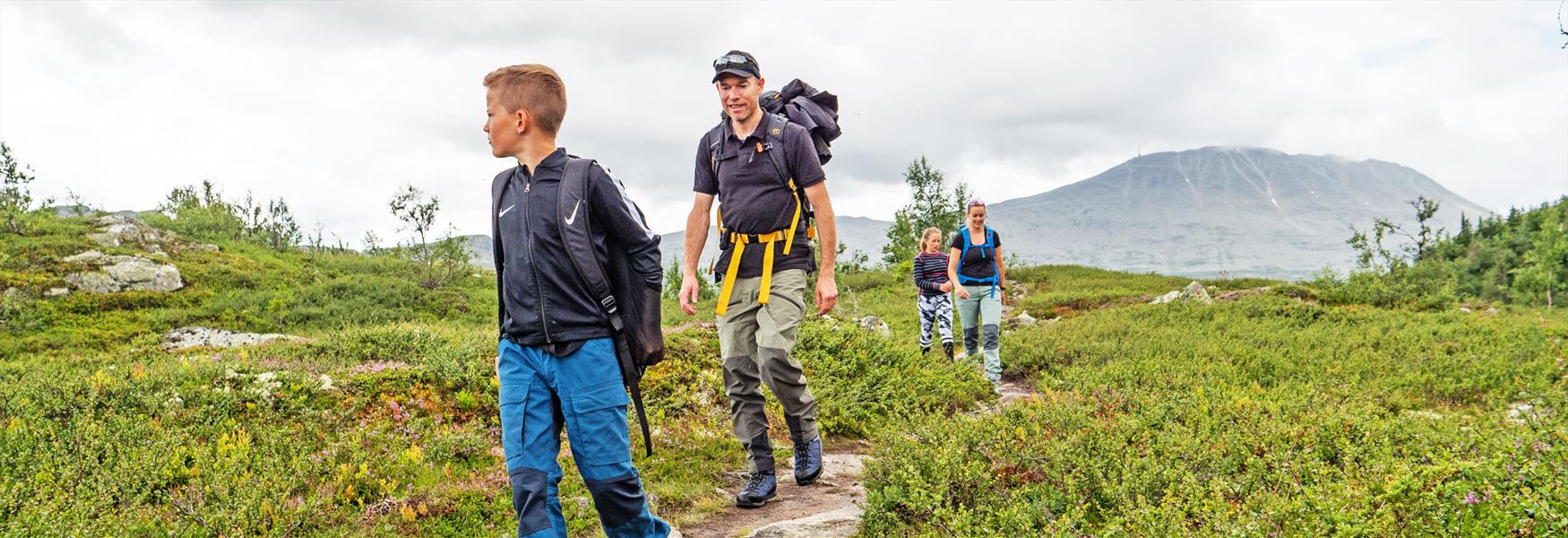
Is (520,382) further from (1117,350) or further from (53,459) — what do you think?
(1117,350)

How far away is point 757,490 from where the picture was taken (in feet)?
17.5

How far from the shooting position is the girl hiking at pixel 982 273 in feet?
33.3

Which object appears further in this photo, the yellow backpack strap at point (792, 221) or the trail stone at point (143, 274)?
the trail stone at point (143, 274)

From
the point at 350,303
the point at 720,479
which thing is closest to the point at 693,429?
the point at 720,479

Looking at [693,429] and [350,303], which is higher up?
[350,303]

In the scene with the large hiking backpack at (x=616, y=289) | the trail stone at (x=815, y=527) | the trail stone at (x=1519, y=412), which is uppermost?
the large hiking backpack at (x=616, y=289)

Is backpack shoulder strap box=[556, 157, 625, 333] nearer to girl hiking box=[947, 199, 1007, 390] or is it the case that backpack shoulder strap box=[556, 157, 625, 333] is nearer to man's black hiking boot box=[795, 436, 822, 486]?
man's black hiking boot box=[795, 436, 822, 486]

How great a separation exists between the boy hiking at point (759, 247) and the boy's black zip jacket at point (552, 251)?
1.58 metres

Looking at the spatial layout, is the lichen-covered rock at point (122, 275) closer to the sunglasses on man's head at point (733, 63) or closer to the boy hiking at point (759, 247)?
the boy hiking at point (759, 247)

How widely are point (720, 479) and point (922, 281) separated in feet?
21.5

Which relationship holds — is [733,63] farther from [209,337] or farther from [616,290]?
[209,337]

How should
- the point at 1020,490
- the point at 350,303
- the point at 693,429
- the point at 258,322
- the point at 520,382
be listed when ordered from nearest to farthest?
the point at 520,382, the point at 1020,490, the point at 693,429, the point at 258,322, the point at 350,303

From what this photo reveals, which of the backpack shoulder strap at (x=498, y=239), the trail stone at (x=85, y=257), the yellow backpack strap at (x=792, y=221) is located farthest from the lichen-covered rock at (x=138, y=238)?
the backpack shoulder strap at (x=498, y=239)

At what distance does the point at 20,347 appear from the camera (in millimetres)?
18734
